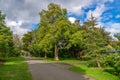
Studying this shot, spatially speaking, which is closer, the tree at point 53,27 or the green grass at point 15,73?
the green grass at point 15,73

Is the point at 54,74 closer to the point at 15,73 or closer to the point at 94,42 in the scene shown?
the point at 15,73

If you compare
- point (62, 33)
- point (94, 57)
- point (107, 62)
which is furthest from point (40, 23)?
point (107, 62)

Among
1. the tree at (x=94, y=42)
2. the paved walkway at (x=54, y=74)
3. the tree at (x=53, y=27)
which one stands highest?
the tree at (x=53, y=27)

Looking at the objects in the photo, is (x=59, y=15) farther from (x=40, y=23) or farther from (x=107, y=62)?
(x=107, y=62)

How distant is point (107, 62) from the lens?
1808 centimetres

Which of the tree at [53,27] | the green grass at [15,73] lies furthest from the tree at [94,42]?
the tree at [53,27]

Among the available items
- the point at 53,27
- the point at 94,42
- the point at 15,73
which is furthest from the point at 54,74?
the point at 53,27

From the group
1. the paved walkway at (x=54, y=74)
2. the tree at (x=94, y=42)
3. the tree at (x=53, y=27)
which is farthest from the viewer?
the tree at (x=53, y=27)

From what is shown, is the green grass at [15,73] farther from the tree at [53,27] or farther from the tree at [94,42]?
the tree at [53,27]

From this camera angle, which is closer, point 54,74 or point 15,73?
point 54,74

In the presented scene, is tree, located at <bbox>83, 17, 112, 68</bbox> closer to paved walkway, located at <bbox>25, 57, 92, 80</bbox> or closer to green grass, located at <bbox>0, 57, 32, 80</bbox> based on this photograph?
paved walkway, located at <bbox>25, 57, 92, 80</bbox>

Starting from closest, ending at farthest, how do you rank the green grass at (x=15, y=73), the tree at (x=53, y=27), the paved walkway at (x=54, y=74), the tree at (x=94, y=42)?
the paved walkway at (x=54, y=74) → the green grass at (x=15, y=73) → the tree at (x=94, y=42) → the tree at (x=53, y=27)

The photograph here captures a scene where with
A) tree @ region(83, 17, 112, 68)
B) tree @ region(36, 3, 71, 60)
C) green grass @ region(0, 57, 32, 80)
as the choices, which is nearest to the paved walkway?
green grass @ region(0, 57, 32, 80)

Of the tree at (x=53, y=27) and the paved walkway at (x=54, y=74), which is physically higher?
the tree at (x=53, y=27)
